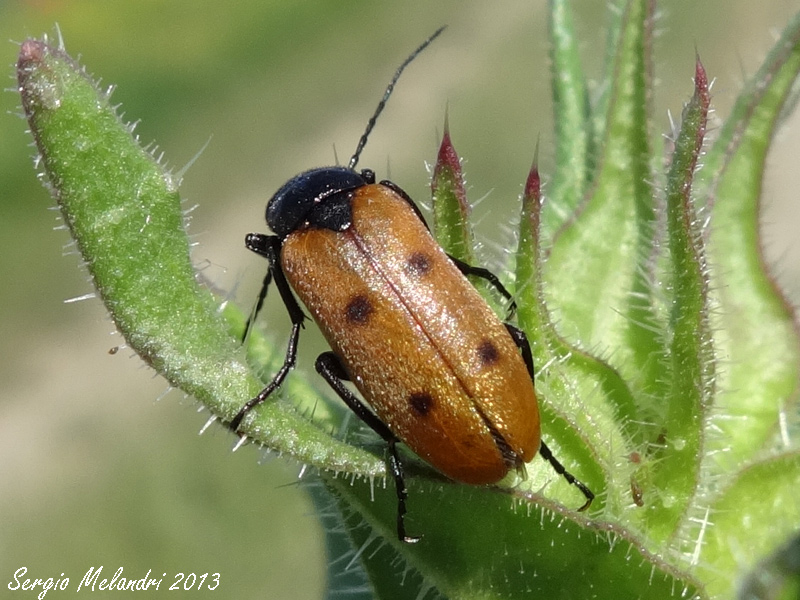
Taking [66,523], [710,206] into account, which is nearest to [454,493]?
[710,206]

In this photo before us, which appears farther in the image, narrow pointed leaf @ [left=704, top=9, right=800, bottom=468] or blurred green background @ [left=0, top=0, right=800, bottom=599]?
blurred green background @ [left=0, top=0, right=800, bottom=599]

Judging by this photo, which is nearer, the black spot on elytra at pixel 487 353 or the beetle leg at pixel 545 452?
the beetle leg at pixel 545 452

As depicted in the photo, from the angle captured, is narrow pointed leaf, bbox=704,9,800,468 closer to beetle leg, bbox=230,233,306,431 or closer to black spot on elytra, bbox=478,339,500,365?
black spot on elytra, bbox=478,339,500,365

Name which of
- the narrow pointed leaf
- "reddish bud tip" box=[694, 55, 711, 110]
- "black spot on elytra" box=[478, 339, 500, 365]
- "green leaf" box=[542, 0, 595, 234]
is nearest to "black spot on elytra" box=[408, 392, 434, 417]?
"black spot on elytra" box=[478, 339, 500, 365]

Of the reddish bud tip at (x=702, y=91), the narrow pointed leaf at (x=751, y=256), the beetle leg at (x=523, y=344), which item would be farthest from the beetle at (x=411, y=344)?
the reddish bud tip at (x=702, y=91)

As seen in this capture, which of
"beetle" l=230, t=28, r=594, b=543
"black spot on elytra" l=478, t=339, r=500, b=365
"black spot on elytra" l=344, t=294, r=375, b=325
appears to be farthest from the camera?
"black spot on elytra" l=344, t=294, r=375, b=325

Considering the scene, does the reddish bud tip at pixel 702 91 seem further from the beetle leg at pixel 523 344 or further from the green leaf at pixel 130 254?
the green leaf at pixel 130 254
